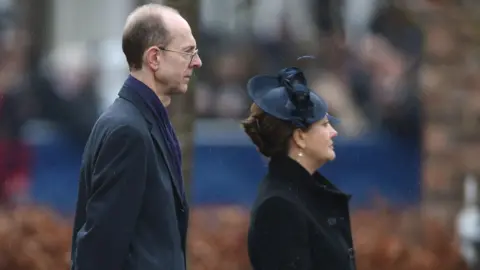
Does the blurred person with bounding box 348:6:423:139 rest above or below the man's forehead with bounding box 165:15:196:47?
below

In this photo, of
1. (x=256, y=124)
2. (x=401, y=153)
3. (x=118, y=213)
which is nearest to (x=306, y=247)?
(x=256, y=124)

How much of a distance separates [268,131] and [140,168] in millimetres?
894

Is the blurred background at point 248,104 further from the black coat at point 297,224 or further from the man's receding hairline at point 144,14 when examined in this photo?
the man's receding hairline at point 144,14

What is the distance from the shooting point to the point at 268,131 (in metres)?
5.22

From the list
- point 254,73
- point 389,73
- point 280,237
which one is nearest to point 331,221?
point 280,237

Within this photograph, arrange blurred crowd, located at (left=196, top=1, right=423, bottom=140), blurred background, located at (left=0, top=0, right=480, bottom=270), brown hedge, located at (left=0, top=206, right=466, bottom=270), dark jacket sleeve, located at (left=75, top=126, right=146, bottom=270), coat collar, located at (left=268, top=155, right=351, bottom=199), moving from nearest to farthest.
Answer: dark jacket sleeve, located at (left=75, top=126, right=146, bottom=270)
coat collar, located at (left=268, top=155, right=351, bottom=199)
brown hedge, located at (left=0, top=206, right=466, bottom=270)
blurred background, located at (left=0, top=0, right=480, bottom=270)
blurred crowd, located at (left=196, top=1, right=423, bottom=140)

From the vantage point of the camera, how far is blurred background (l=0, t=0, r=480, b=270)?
8.32 meters

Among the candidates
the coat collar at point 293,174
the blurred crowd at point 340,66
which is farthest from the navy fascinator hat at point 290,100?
the blurred crowd at point 340,66

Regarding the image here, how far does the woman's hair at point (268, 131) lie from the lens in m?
5.20

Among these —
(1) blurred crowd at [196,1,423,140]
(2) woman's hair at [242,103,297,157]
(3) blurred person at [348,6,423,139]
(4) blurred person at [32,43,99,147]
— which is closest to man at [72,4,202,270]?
(2) woman's hair at [242,103,297,157]

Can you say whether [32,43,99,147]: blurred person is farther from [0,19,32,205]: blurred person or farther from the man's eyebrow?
the man's eyebrow

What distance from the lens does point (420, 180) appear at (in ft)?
33.6

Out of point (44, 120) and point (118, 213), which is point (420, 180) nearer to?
point (44, 120)

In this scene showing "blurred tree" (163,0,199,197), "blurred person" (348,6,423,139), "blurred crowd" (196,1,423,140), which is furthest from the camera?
"blurred crowd" (196,1,423,140)
